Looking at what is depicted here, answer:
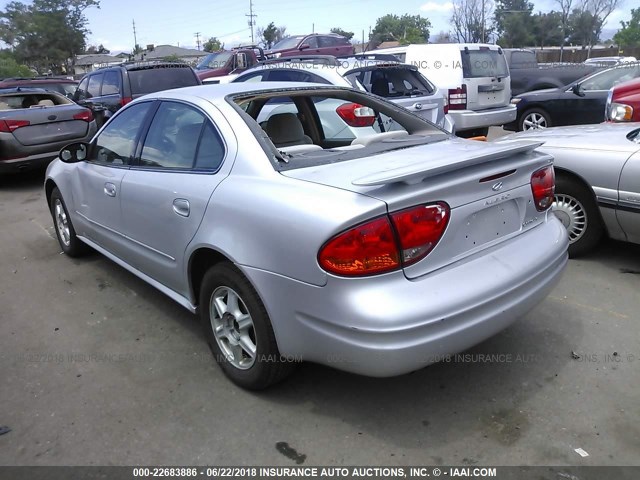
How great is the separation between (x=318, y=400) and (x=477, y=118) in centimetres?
750

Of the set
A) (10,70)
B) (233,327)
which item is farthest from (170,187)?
(10,70)

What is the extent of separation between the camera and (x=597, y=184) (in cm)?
424

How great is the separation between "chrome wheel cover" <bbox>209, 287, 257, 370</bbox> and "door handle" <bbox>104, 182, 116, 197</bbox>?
1.36 m

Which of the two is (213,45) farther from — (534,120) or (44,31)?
(534,120)

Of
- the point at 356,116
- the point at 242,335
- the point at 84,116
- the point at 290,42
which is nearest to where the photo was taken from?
the point at 242,335

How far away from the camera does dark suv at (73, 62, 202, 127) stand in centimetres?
1006

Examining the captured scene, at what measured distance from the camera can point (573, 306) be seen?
12.5 feet

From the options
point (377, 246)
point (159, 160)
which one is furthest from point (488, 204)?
point (159, 160)

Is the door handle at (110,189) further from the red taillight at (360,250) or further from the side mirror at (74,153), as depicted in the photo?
the red taillight at (360,250)

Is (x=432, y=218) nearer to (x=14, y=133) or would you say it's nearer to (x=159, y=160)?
(x=159, y=160)

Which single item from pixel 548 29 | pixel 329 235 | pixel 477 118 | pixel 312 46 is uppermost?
pixel 548 29

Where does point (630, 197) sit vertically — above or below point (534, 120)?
above

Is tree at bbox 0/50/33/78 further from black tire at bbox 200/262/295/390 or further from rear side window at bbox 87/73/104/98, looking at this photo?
black tire at bbox 200/262/295/390

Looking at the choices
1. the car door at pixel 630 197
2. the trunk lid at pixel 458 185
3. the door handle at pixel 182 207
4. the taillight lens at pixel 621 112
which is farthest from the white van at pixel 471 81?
the door handle at pixel 182 207
